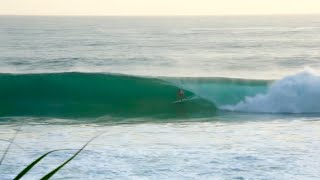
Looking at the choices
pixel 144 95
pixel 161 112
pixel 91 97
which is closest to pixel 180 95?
pixel 144 95

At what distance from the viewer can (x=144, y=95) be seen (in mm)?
17656

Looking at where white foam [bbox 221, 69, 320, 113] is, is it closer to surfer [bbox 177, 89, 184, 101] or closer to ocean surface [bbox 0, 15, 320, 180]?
ocean surface [bbox 0, 15, 320, 180]

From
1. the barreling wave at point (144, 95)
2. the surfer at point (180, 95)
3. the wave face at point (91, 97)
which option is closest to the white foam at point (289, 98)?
the barreling wave at point (144, 95)

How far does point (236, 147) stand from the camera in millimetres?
9211

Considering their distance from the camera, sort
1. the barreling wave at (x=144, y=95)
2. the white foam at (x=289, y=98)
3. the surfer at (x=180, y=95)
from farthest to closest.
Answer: the surfer at (x=180, y=95) < the barreling wave at (x=144, y=95) < the white foam at (x=289, y=98)

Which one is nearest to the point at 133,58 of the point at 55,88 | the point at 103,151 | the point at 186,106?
the point at 55,88

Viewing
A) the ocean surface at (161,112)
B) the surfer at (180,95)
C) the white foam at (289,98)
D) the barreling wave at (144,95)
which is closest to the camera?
the ocean surface at (161,112)

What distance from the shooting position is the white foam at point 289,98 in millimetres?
15054

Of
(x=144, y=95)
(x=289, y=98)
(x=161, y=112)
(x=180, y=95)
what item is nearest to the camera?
(x=161, y=112)

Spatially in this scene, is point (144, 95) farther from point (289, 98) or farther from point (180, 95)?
point (289, 98)

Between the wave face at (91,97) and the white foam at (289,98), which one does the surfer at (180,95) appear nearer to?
the wave face at (91,97)

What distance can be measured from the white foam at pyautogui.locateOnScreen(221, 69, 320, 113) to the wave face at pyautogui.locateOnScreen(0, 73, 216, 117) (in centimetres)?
102

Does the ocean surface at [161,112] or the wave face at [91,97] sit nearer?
the ocean surface at [161,112]

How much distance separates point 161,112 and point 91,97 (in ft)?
10.9
